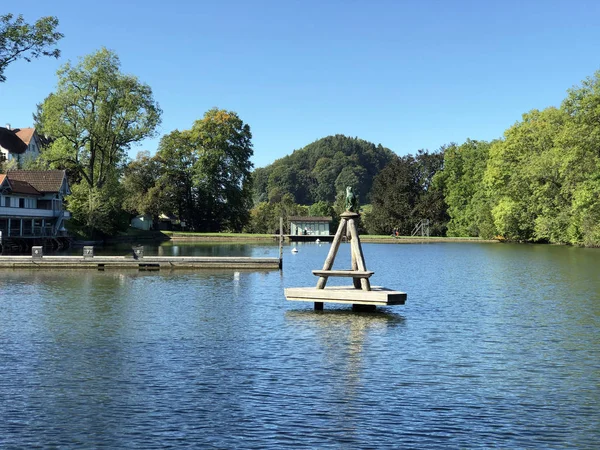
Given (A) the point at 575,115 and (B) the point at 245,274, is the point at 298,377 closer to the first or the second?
(B) the point at 245,274

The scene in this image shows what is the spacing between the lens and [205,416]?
1343cm

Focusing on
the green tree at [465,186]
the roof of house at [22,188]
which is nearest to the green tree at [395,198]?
the green tree at [465,186]

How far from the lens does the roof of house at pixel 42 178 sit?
80.1 meters

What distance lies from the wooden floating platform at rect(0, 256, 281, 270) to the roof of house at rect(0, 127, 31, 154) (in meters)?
75.2

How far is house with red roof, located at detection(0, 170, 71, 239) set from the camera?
72.1m

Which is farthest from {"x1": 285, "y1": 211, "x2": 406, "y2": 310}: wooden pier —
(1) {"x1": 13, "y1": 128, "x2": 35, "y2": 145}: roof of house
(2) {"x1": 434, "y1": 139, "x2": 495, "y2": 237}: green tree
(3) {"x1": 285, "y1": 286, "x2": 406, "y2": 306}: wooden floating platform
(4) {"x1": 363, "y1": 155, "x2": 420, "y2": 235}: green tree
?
(1) {"x1": 13, "y1": 128, "x2": 35, "y2": 145}: roof of house

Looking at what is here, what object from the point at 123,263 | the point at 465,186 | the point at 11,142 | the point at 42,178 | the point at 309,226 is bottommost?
the point at 123,263

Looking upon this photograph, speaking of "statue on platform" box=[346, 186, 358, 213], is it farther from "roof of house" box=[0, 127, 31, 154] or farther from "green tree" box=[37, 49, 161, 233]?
"roof of house" box=[0, 127, 31, 154]

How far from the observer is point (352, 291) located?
2745 centimetres

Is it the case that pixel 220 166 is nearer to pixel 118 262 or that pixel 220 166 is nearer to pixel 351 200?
pixel 118 262

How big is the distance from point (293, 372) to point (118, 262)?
1345 inches

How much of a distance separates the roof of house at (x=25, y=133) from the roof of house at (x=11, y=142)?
1.32 m

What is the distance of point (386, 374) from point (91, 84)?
72690mm

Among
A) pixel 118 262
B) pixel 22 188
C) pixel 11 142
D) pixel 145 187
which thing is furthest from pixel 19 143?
pixel 118 262
